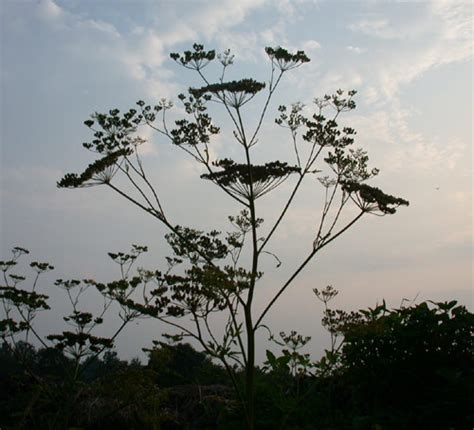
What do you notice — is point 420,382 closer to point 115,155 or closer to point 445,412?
point 445,412

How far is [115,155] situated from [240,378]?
3373 millimetres

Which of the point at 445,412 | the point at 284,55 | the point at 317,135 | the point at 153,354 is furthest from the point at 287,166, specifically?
the point at 445,412

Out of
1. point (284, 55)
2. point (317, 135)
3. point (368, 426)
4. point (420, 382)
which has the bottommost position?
point (368, 426)

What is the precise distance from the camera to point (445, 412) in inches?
199

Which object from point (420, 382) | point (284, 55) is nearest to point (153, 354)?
point (420, 382)

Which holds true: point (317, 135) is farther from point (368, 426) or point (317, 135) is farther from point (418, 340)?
point (368, 426)

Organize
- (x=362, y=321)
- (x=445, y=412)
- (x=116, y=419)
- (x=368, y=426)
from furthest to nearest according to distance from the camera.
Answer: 1. (x=116, y=419)
2. (x=362, y=321)
3. (x=368, y=426)
4. (x=445, y=412)

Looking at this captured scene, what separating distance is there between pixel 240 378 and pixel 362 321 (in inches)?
79.7

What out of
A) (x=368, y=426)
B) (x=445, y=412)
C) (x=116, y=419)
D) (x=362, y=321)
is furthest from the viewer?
(x=116, y=419)

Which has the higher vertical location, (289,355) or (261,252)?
(261,252)

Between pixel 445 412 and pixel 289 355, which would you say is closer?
pixel 445 412

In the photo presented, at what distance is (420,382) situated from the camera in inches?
222

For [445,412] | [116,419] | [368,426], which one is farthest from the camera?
[116,419]

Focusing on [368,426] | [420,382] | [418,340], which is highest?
[418,340]
